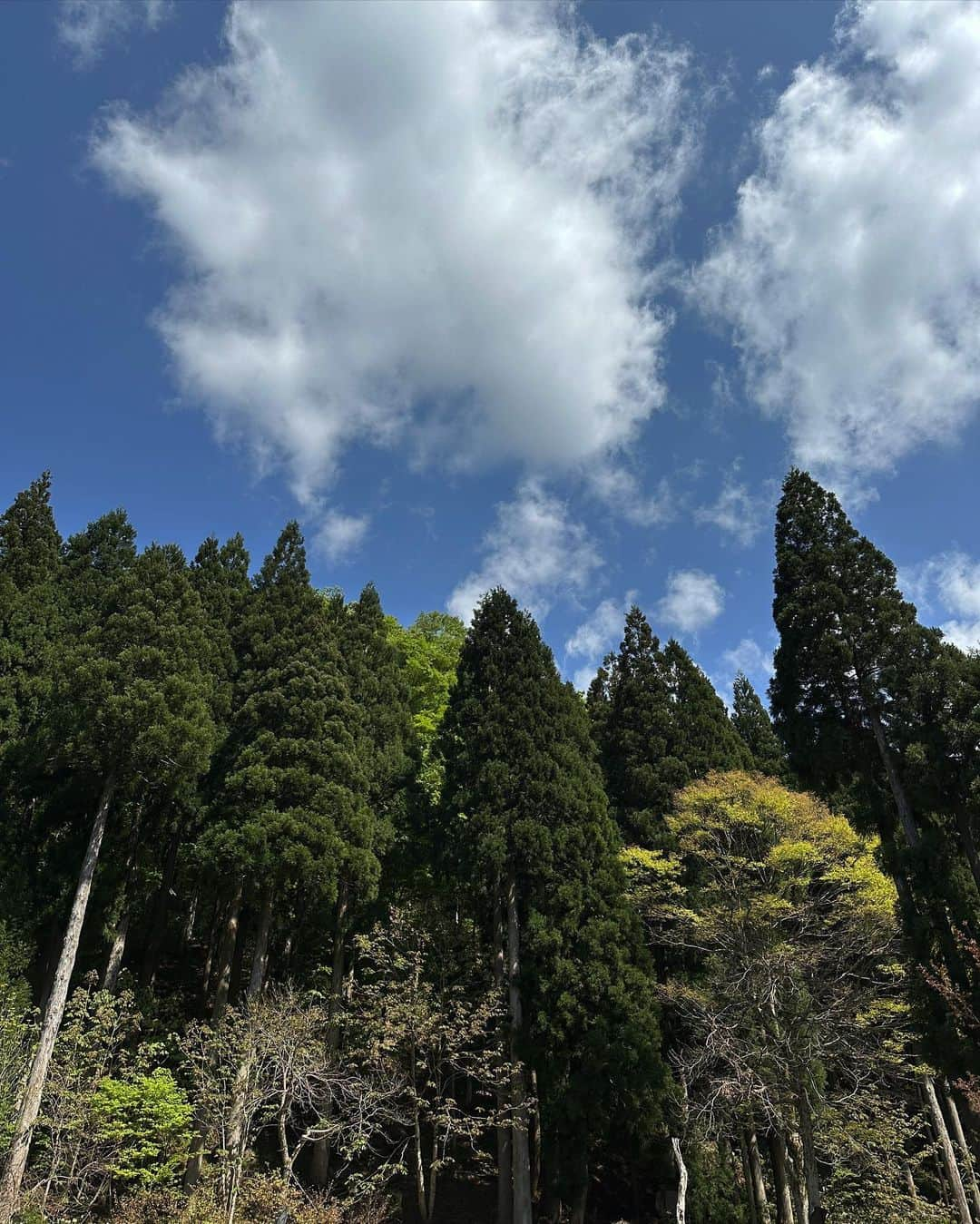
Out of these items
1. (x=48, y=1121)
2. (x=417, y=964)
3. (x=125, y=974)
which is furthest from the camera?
(x=125, y=974)

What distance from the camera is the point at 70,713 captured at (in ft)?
43.1

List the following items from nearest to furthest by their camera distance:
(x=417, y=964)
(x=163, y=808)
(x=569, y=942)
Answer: (x=417, y=964) → (x=569, y=942) → (x=163, y=808)

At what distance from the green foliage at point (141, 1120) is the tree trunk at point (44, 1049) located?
104 centimetres

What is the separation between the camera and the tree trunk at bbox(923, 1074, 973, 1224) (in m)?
12.6

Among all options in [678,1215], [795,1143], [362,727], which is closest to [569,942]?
[795,1143]

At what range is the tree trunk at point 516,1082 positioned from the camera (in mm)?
12578

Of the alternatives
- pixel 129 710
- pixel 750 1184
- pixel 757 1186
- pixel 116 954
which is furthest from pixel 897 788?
pixel 116 954

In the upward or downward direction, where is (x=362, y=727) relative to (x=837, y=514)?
downward

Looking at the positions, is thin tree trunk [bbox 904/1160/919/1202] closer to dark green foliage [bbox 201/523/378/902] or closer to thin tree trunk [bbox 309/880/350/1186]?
thin tree trunk [bbox 309/880/350/1186]

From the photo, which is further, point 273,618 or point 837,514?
point 273,618

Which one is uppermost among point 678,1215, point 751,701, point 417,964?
point 751,701

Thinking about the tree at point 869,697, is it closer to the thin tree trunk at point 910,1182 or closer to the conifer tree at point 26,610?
the thin tree trunk at point 910,1182

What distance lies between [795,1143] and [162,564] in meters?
16.9

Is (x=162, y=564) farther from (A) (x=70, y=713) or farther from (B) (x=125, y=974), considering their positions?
(B) (x=125, y=974)
